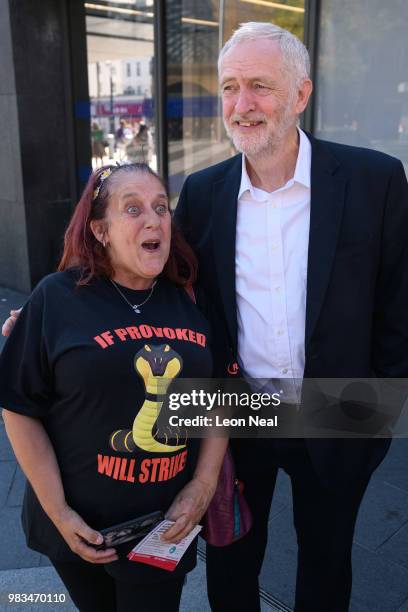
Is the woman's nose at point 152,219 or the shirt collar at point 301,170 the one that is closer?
the woman's nose at point 152,219

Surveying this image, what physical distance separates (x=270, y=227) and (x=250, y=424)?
720mm

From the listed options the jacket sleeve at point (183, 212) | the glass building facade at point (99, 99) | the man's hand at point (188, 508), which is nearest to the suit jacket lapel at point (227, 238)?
the jacket sleeve at point (183, 212)

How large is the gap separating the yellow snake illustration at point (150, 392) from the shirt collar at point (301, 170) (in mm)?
698

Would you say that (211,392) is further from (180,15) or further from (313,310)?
(180,15)

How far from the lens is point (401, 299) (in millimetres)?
2035

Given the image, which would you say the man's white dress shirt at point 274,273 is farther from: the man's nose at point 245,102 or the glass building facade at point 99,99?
the glass building facade at point 99,99

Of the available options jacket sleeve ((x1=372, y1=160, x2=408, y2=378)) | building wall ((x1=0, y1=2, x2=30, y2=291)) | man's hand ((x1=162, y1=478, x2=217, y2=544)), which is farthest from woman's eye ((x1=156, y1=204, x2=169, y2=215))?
building wall ((x1=0, y1=2, x2=30, y2=291))

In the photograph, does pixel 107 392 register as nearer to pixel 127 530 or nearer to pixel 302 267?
pixel 127 530

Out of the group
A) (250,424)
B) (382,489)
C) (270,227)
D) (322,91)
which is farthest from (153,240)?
(322,91)

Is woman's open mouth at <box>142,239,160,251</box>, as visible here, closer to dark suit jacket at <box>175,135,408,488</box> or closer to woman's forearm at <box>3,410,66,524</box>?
dark suit jacket at <box>175,135,408,488</box>

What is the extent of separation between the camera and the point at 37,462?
70.1 inches

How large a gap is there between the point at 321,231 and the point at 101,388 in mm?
888

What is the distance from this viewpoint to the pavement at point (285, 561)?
2656 mm

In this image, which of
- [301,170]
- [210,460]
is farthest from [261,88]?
[210,460]
